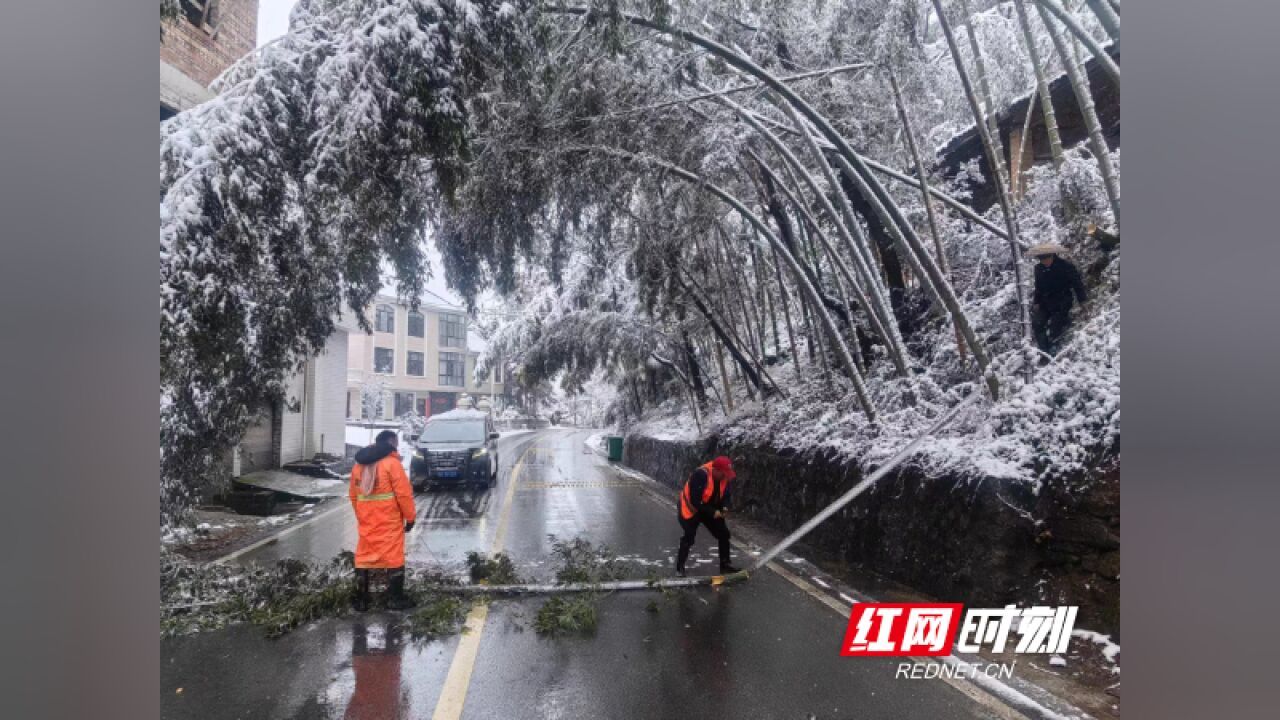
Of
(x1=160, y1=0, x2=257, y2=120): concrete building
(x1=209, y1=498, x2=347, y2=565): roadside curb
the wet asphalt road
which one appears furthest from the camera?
(x1=209, y1=498, x2=347, y2=565): roadside curb

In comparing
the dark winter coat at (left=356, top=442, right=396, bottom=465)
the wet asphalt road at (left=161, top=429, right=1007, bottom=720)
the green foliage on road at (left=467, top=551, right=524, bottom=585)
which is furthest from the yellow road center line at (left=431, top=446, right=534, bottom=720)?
the dark winter coat at (left=356, top=442, right=396, bottom=465)

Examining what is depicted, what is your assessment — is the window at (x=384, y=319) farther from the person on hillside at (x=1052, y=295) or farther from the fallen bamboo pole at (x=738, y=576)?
the person on hillside at (x=1052, y=295)

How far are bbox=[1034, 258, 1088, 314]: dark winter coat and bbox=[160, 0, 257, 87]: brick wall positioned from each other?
510 cm

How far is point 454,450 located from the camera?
6219 mm

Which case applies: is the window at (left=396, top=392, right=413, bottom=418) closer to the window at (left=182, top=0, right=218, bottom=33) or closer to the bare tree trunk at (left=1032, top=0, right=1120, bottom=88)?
the window at (left=182, top=0, right=218, bottom=33)

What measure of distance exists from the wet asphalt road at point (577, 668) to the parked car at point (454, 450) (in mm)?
1085

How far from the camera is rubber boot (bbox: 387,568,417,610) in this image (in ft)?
15.4

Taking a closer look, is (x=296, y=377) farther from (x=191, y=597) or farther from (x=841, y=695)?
(x=841, y=695)

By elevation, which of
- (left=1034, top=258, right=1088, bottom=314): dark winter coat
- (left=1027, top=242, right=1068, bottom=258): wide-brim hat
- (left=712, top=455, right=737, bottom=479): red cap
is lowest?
(left=712, top=455, right=737, bottom=479): red cap

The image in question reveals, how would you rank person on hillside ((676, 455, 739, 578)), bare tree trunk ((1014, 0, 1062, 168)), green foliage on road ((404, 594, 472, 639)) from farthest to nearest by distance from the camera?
person on hillside ((676, 455, 739, 578)), green foliage on road ((404, 594, 472, 639)), bare tree trunk ((1014, 0, 1062, 168))

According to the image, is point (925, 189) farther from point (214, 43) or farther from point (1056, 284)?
point (214, 43)

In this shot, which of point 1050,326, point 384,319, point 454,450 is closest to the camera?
point 384,319

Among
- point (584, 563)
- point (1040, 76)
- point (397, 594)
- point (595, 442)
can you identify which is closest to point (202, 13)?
point (397, 594)

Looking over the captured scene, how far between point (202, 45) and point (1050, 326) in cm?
554
